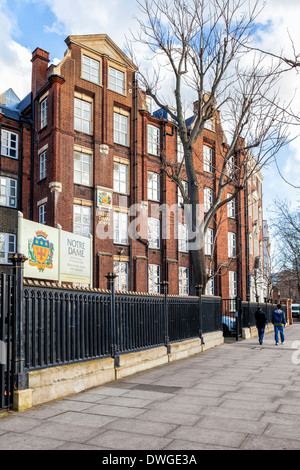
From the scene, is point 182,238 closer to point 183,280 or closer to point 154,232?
point 183,280

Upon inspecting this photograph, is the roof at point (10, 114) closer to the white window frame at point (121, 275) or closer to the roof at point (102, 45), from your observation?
the roof at point (102, 45)

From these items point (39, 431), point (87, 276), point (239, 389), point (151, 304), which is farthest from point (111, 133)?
point (39, 431)

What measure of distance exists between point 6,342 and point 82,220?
17650 millimetres

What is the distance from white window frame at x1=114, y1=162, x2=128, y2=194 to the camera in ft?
85.0

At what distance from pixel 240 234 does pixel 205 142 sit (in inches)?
324

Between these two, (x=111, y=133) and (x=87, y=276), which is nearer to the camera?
(x=87, y=276)

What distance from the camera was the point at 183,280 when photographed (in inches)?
1170

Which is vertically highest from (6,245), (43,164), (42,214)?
(43,164)

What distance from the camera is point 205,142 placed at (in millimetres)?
33469

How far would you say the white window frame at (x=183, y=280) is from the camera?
29.3m

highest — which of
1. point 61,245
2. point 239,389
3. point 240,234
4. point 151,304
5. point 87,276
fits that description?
point 240,234

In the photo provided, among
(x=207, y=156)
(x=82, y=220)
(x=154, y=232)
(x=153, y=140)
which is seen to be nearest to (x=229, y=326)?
(x=154, y=232)

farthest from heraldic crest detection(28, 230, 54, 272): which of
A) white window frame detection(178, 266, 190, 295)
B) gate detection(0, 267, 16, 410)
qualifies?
white window frame detection(178, 266, 190, 295)
